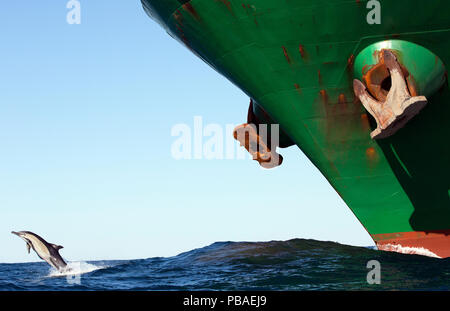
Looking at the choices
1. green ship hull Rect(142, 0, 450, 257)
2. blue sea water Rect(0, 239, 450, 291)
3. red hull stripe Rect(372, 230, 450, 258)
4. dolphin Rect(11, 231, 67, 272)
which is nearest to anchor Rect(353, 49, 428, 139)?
green ship hull Rect(142, 0, 450, 257)

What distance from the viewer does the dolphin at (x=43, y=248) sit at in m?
14.9

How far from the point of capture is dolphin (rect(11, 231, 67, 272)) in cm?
1491

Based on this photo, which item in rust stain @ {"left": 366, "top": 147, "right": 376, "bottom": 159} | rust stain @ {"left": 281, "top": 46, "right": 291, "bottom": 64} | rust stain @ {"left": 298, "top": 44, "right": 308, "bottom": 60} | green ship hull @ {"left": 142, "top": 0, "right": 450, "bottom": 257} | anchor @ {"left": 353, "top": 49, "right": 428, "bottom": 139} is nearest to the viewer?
anchor @ {"left": 353, "top": 49, "right": 428, "bottom": 139}

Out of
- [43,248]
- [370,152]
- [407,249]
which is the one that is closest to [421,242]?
[407,249]

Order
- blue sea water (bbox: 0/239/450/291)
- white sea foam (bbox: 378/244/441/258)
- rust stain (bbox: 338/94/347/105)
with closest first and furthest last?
blue sea water (bbox: 0/239/450/291)
rust stain (bbox: 338/94/347/105)
white sea foam (bbox: 378/244/441/258)

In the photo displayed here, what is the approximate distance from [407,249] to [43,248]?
9.60m

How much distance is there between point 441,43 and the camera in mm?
10352

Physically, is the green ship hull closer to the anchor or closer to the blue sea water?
the anchor

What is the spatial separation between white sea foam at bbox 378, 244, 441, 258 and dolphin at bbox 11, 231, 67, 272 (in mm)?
8725

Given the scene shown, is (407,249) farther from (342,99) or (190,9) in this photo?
(190,9)

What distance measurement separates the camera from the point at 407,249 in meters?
Result: 12.5

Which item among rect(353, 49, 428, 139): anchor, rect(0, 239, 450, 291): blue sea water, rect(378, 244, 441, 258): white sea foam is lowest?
rect(0, 239, 450, 291): blue sea water
